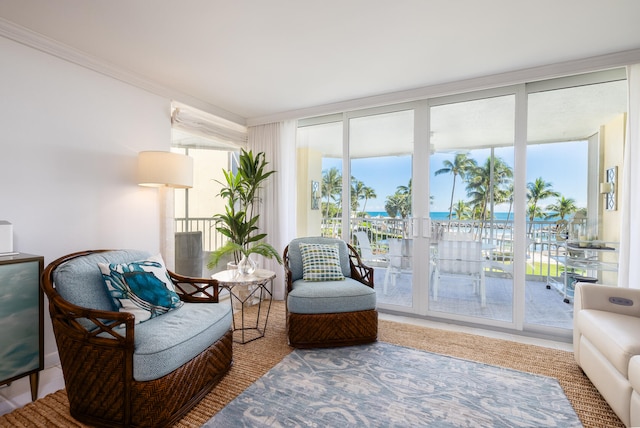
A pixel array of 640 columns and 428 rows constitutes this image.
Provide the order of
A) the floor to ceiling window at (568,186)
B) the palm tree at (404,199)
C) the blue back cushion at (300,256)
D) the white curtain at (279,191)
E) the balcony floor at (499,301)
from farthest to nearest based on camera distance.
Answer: the white curtain at (279,191)
the palm tree at (404,199)
the blue back cushion at (300,256)
the balcony floor at (499,301)
the floor to ceiling window at (568,186)

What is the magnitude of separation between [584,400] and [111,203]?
3.94 meters

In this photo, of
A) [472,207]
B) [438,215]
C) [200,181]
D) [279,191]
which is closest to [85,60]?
[200,181]

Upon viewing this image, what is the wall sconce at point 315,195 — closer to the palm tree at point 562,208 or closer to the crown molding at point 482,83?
the crown molding at point 482,83

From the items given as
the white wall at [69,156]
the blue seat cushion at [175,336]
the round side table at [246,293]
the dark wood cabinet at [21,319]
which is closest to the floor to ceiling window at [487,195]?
the round side table at [246,293]

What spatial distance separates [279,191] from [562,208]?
320 cm

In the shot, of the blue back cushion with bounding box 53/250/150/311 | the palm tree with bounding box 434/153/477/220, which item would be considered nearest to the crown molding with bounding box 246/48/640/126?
the palm tree with bounding box 434/153/477/220

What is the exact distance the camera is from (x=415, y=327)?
10.6 ft

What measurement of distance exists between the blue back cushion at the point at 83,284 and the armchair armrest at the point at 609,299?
3.30 m

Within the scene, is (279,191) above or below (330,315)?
above

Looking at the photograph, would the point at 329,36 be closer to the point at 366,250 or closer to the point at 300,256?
the point at 300,256

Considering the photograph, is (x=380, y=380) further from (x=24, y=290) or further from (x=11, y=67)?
(x=11, y=67)

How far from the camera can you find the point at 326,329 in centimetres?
270

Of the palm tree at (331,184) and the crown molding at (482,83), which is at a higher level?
the crown molding at (482,83)

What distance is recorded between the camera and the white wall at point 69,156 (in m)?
2.25
